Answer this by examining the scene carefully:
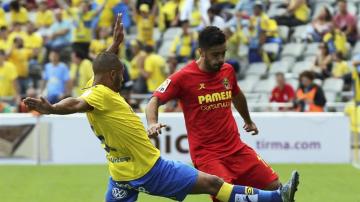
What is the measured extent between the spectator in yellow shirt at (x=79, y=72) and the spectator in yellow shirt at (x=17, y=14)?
2.88 meters

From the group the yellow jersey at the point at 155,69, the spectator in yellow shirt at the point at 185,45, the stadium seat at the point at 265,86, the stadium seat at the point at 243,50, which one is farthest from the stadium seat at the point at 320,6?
the yellow jersey at the point at 155,69

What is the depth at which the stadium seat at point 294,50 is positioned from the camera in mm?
21797

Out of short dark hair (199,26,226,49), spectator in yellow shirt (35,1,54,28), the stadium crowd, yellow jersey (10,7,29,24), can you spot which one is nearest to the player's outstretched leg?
short dark hair (199,26,226,49)

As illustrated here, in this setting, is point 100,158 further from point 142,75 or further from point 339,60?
point 339,60

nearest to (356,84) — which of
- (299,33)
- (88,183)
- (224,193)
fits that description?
(299,33)

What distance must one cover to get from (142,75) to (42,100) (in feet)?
42.7

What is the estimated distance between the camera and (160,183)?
8.45 meters

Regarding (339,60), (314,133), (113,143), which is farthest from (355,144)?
(113,143)

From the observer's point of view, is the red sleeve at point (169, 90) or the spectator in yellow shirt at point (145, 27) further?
the spectator in yellow shirt at point (145, 27)

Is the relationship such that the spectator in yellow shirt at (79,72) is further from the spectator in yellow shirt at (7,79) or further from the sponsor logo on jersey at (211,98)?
the sponsor logo on jersey at (211,98)

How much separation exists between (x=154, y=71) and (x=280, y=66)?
2.90 meters

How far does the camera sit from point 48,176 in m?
15.9

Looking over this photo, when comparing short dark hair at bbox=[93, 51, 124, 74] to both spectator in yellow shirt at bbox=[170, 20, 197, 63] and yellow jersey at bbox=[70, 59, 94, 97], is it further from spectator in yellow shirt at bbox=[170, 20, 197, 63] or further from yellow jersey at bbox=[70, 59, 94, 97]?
spectator in yellow shirt at bbox=[170, 20, 197, 63]

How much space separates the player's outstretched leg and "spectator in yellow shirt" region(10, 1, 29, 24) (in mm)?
14738
